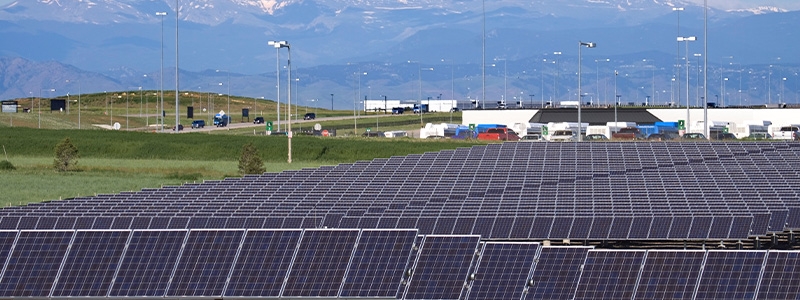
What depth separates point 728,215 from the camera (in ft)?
144

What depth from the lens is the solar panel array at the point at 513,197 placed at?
4366cm

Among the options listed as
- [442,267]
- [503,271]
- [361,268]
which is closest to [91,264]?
[361,268]

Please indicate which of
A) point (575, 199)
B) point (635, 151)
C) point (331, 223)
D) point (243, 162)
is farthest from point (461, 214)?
point (243, 162)

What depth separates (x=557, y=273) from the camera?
33.4 metres

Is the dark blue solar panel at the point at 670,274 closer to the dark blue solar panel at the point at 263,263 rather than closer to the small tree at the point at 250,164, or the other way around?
the dark blue solar panel at the point at 263,263

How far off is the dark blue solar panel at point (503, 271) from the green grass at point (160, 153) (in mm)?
53248

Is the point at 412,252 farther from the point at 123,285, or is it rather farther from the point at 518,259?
the point at 123,285

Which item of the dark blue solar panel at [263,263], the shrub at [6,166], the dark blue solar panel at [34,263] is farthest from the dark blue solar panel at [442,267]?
the shrub at [6,166]

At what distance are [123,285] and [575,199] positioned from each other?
2201 centimetres

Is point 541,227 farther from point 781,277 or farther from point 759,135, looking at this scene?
point 759,135

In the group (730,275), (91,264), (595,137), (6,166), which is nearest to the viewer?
(730,275)

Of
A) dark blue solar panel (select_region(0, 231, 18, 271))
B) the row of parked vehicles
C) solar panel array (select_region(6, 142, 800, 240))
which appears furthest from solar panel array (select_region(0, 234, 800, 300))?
the row of parked vehicles

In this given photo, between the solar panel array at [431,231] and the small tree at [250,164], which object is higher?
the small tree at [250,164]

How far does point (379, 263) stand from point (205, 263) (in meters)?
4.58
